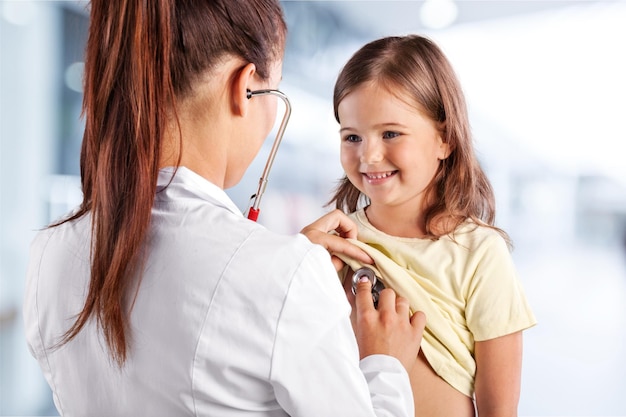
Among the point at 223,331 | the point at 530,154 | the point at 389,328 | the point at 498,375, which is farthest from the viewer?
the point at 530,154

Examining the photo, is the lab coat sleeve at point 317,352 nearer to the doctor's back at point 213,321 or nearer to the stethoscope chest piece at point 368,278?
the doctor's back at point 213,321

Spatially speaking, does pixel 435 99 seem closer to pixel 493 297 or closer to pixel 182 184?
pixel 493 297

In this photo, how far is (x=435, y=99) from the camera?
1206mm

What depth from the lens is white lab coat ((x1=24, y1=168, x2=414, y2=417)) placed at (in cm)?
68

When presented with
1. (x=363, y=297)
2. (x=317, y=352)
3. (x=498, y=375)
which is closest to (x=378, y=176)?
(x=363, y=297)

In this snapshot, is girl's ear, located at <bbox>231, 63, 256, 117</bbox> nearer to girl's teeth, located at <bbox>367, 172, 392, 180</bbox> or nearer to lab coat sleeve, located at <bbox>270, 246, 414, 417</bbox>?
lab coat sleeve, located at <bbox>270, 246, 414, 417</bbox>

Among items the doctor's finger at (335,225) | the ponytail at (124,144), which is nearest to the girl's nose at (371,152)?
the doctor's finger at (335,225)

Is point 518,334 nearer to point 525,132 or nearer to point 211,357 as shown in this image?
point 211,357

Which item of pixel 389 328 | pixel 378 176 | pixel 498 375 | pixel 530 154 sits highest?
pixel 530 154

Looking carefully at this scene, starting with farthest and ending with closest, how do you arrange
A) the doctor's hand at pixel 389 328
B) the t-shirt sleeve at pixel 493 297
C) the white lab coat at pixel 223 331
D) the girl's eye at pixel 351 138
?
the girl's eye at pixel 351 138
the t-shirt sleeve at pixel 493 297
the doctor's hand at pixel 389 328
the white lab coat at pixel 223 331

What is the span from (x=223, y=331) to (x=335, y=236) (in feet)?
1.62

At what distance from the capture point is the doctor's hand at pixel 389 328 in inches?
37.1

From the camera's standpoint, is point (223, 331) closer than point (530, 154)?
Yes

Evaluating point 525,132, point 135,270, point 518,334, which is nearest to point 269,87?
point 135,270
